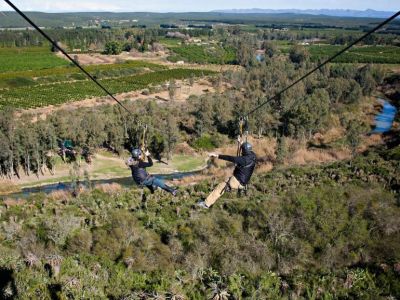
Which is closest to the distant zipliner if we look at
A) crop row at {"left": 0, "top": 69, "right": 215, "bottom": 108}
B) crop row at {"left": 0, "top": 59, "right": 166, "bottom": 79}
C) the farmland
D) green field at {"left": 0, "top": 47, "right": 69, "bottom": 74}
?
the farmland

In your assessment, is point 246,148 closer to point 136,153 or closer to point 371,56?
point 136,153

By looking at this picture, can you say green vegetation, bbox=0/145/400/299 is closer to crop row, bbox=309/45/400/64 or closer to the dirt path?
the dirt path

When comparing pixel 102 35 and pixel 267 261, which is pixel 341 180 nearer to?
pixel 267 261

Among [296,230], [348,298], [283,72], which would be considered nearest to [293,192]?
[296,230]

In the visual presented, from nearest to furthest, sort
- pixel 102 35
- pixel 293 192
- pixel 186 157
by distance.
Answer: pixel 293 192 → pixel 186 157 → pixel 102 35

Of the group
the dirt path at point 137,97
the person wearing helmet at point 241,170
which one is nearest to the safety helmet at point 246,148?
the person wearing helmet at point 241,170

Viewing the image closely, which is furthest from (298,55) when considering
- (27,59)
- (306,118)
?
(27,59)
